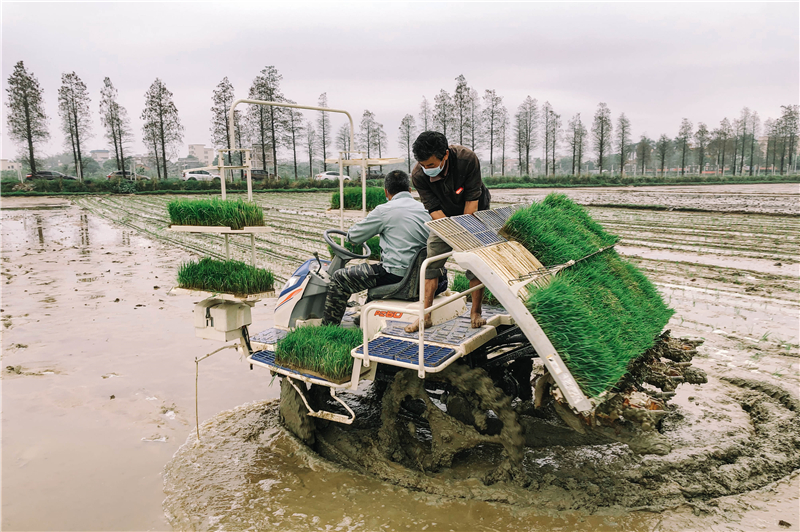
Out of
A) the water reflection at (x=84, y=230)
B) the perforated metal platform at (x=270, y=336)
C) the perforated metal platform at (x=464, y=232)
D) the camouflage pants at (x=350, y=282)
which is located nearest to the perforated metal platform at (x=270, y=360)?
the perforated metal platform at (x=270, y=336)

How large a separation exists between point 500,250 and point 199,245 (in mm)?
13590

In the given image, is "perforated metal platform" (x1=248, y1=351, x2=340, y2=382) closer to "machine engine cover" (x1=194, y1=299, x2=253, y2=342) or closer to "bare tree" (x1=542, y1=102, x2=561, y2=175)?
"machine engine cover" (x1=194, y1=299, x2=253, y2=342)

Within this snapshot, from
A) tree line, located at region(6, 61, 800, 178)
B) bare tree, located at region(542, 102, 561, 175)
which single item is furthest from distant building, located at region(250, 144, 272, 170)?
bare tree, located at region(542, 102, 561, 175)

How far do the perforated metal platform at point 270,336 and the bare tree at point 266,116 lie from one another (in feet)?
163

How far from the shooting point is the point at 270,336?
488 cm

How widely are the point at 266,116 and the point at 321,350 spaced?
53961 millimetres

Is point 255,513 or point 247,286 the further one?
point 247,286

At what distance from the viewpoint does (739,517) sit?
3338mm

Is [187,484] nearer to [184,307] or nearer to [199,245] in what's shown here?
[184,307]

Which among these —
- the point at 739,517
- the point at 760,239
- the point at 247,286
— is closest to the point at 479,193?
the point at 247,286

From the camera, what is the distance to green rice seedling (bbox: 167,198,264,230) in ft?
14.9

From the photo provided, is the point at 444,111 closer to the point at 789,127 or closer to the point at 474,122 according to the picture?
the point at 474,122

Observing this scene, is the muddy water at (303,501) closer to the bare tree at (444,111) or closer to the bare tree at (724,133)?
the bare tree at (444,111)

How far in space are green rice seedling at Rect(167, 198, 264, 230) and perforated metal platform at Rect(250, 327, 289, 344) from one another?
99 cm
